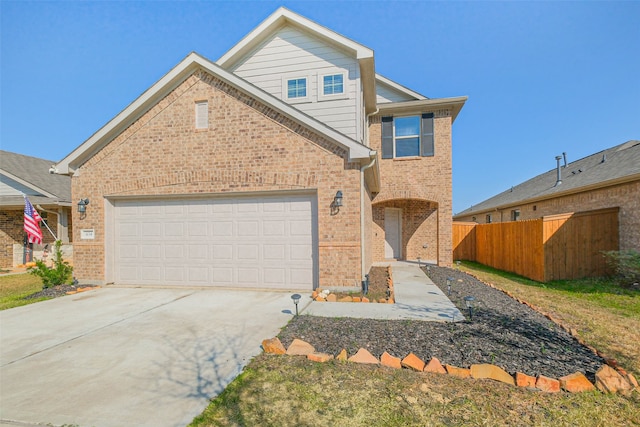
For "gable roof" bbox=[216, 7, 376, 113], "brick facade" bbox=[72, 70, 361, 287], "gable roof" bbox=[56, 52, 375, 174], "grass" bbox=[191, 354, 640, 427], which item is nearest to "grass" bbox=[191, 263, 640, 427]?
"grass" bbox=[191, 354, 640, 427]

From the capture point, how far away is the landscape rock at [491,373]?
3.21 m

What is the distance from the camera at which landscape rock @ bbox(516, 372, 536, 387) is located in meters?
3.11

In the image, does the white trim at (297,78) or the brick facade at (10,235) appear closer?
the white trim at (297,78)

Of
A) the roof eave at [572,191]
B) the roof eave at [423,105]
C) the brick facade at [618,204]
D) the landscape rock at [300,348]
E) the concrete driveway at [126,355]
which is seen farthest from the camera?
the roof eave at [423,105]

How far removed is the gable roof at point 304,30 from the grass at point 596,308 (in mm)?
Answer: 7858

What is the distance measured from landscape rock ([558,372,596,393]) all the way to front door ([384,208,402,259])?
1031cm

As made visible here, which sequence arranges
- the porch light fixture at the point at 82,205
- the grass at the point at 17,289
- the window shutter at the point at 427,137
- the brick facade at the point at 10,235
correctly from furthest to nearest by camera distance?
the brick facade at the point at 10,235, the window shutter at the point at 427,137, the porch light fixture at the point at 82,205, the grass at the point at 17,289

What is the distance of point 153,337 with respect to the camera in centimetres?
456

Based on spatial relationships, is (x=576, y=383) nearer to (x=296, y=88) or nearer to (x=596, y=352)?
(x=596, y=352)

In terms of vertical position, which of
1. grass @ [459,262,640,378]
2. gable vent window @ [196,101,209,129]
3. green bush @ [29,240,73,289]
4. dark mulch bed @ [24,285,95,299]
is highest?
gable vent window @ [196,101,209,129]

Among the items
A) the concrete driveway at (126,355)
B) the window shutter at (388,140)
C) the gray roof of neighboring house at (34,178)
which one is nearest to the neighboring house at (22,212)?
the gray roof of neighboring house at (34,178)

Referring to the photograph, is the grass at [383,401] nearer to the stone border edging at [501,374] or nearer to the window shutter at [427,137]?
the stone border edging at [501,374]

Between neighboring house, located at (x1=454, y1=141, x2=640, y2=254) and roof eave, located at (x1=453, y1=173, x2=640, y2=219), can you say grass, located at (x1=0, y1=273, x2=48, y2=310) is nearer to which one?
neighboring house, located at (x1=454, y1=141, x2=640, y2=254)

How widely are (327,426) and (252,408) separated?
0.75 meters
